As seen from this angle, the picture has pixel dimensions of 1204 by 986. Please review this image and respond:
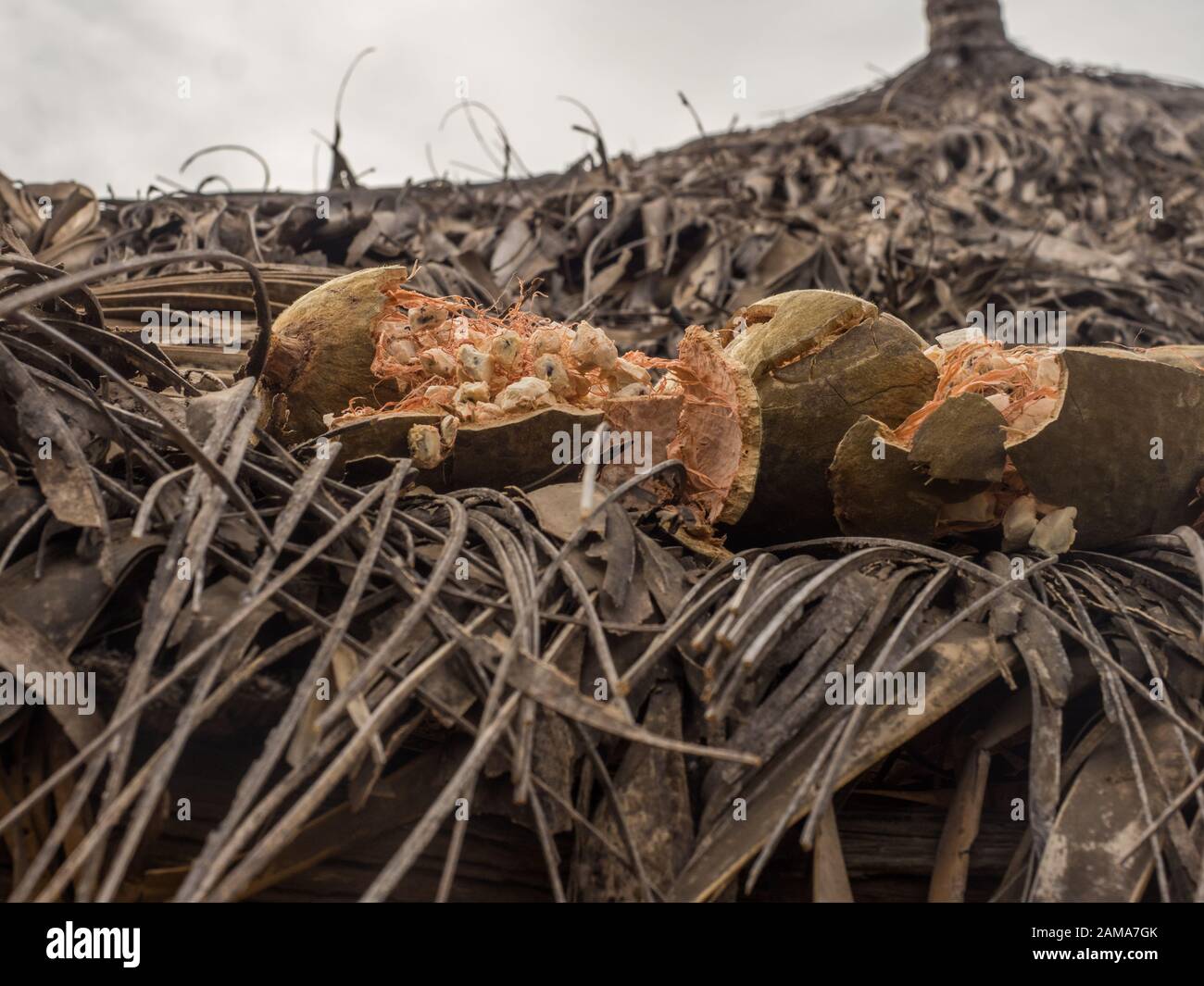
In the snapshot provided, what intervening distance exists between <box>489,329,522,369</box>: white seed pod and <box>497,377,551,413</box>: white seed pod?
9cm

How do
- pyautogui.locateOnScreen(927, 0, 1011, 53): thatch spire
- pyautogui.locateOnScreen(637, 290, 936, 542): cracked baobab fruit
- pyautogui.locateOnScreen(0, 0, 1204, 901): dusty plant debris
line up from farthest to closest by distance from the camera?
pyautogui.locateOnScreen(927, 0, 1011, 53): thatch spire → pyautogui.locateOnScreen(637, 290, 936, 542): cracked baobab fruit → pyautogui.locateOnScreen(0, 0, 1204, 901): dusty plant debris

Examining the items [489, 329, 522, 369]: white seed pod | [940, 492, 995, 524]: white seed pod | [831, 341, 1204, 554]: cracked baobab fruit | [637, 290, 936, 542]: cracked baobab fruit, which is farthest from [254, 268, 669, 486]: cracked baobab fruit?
[940, 492, 995, 524]: white seed pod

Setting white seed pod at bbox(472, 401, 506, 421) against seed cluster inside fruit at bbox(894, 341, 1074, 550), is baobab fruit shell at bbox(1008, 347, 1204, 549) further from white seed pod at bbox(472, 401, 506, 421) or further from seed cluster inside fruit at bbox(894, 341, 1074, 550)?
white seed pod at bbox(472, 401, 506, 421)

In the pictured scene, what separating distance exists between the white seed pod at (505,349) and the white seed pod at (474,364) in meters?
0.01

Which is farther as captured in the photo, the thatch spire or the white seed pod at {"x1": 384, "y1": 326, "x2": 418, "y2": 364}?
the thatch spire

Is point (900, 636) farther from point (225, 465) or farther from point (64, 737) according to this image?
point (64, 737)

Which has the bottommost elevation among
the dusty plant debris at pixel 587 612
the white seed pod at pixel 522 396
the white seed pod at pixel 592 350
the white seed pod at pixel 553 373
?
the dusty plant debris at pixel 587 612

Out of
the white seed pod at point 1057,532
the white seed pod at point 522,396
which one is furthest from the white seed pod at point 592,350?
the white seed pod at point 1057,532

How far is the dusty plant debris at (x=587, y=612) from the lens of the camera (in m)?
1.14

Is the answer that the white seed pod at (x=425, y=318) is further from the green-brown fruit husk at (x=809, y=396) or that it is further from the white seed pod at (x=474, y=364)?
the green-brown fruit husk at (x=809, y=396)

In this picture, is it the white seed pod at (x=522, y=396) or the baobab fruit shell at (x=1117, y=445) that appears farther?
the white seed pod at (x=522, y=396)

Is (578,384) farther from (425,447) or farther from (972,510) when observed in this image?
(972,510)

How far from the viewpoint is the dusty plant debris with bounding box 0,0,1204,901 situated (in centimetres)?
114

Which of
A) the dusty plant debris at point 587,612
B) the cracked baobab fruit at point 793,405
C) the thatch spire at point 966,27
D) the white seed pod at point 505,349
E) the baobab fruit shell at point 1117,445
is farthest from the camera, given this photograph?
the thatch spire at point 966,27
